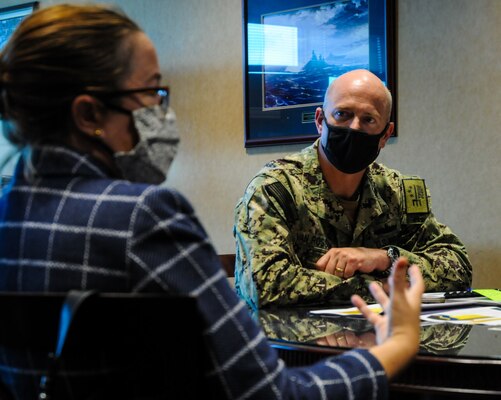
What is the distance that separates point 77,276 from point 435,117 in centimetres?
283

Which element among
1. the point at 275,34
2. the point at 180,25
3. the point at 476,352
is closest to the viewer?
the point at 476,352

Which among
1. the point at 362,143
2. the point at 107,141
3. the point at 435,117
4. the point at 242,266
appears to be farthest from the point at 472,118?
the point at 107,141

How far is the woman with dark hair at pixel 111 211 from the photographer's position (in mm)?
937

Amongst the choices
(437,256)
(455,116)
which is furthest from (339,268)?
(455,116)

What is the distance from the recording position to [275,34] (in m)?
3.99

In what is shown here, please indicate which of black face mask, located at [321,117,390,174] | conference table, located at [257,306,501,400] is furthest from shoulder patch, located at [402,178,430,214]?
conference table, located at [257,306,501,400]

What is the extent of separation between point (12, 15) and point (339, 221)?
360 cm

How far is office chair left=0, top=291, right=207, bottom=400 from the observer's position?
86cm

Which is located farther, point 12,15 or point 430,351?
point 12,15

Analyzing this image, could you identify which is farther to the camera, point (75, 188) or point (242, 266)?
point (242, 266)

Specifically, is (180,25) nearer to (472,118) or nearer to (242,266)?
(472,118)

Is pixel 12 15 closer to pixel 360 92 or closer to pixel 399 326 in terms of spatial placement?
pixel 360 92

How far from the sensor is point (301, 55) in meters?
3.90

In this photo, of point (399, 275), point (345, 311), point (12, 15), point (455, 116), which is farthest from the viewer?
point (12, 15)
